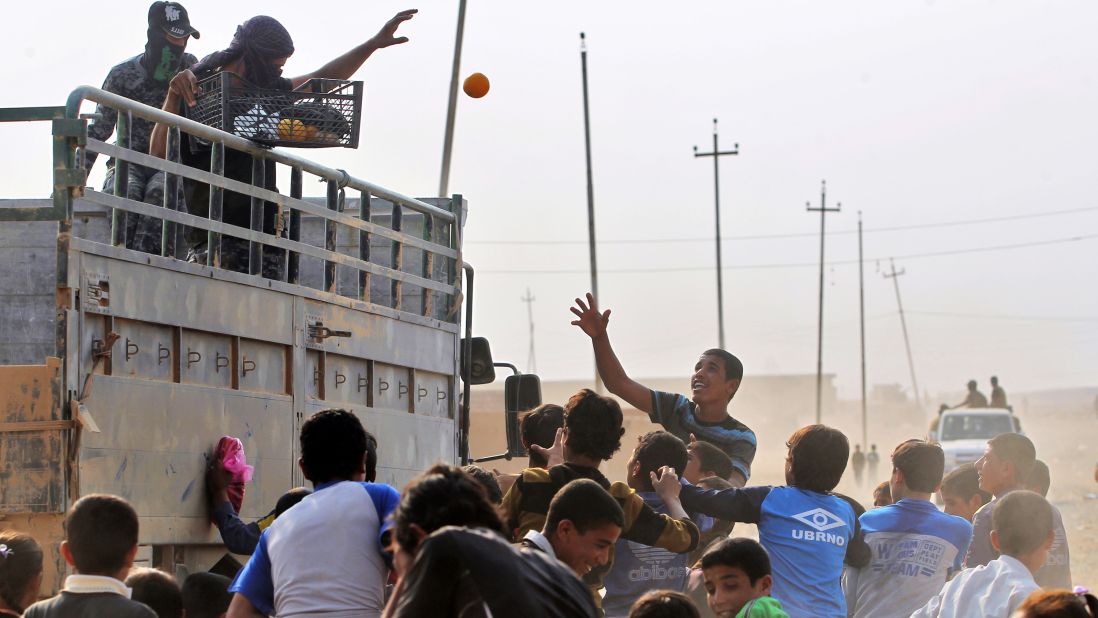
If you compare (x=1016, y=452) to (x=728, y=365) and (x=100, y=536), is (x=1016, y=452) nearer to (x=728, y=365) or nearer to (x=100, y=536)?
(x=728, y=365)

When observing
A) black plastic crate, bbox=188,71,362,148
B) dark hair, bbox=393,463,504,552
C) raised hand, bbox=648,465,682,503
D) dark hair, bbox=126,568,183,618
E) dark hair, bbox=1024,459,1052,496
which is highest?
black plastic crate, bbox=188,71,362,148

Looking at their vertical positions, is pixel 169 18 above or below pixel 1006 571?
above

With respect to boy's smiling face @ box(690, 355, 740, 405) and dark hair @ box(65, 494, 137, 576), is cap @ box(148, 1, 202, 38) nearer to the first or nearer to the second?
boy's smiling face @ box(690, 355, 740, 405)

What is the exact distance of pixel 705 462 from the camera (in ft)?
21.7

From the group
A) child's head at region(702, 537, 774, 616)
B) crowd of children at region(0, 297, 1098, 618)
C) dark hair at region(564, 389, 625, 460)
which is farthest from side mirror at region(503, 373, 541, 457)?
child's head at region(702, 537, 774, 616)

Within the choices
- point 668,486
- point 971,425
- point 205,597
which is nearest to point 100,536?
point 205,597

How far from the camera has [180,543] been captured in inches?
227

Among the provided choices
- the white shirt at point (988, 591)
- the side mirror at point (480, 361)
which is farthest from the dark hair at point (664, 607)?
the side mirror at point (480, 361)

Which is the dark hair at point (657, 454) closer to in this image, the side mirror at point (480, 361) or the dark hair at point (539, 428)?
the dark hair at point (539, 428)

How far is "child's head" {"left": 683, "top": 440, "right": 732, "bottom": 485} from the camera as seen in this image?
6492 mm

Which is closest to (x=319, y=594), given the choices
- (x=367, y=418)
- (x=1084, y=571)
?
(x=367, y=418)

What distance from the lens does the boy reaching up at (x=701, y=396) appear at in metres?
6.80

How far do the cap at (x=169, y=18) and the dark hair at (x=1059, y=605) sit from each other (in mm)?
6002

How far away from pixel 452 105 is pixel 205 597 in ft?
40.7
